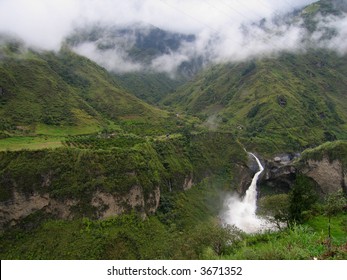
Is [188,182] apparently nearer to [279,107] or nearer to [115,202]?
[115,202]

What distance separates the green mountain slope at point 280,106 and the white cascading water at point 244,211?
26.7 meters

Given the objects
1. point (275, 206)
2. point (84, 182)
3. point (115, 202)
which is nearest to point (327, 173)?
point (275, 206)

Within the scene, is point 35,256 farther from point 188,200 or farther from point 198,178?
point 198,178

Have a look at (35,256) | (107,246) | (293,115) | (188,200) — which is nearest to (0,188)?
(35,256)

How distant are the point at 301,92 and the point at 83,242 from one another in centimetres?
14322

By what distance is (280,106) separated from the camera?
153 metres

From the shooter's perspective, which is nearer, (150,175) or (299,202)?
(299,202)

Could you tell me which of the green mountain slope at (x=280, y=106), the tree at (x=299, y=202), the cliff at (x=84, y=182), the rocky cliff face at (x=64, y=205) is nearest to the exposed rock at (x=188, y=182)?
the cliff at (x=84, y=182)

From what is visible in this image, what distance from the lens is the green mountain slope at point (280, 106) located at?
443 feet

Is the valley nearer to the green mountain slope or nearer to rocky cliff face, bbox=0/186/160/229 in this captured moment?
rocky cliff face, bbox=0/186/160/229

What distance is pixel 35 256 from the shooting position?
52.9 m

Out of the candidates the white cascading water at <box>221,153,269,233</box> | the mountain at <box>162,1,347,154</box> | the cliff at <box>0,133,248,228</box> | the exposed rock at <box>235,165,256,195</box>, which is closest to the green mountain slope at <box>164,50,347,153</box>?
the mountain at <box>162,1,347,154</box>

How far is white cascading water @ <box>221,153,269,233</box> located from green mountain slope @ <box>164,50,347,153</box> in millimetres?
26727

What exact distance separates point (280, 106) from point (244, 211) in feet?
269
